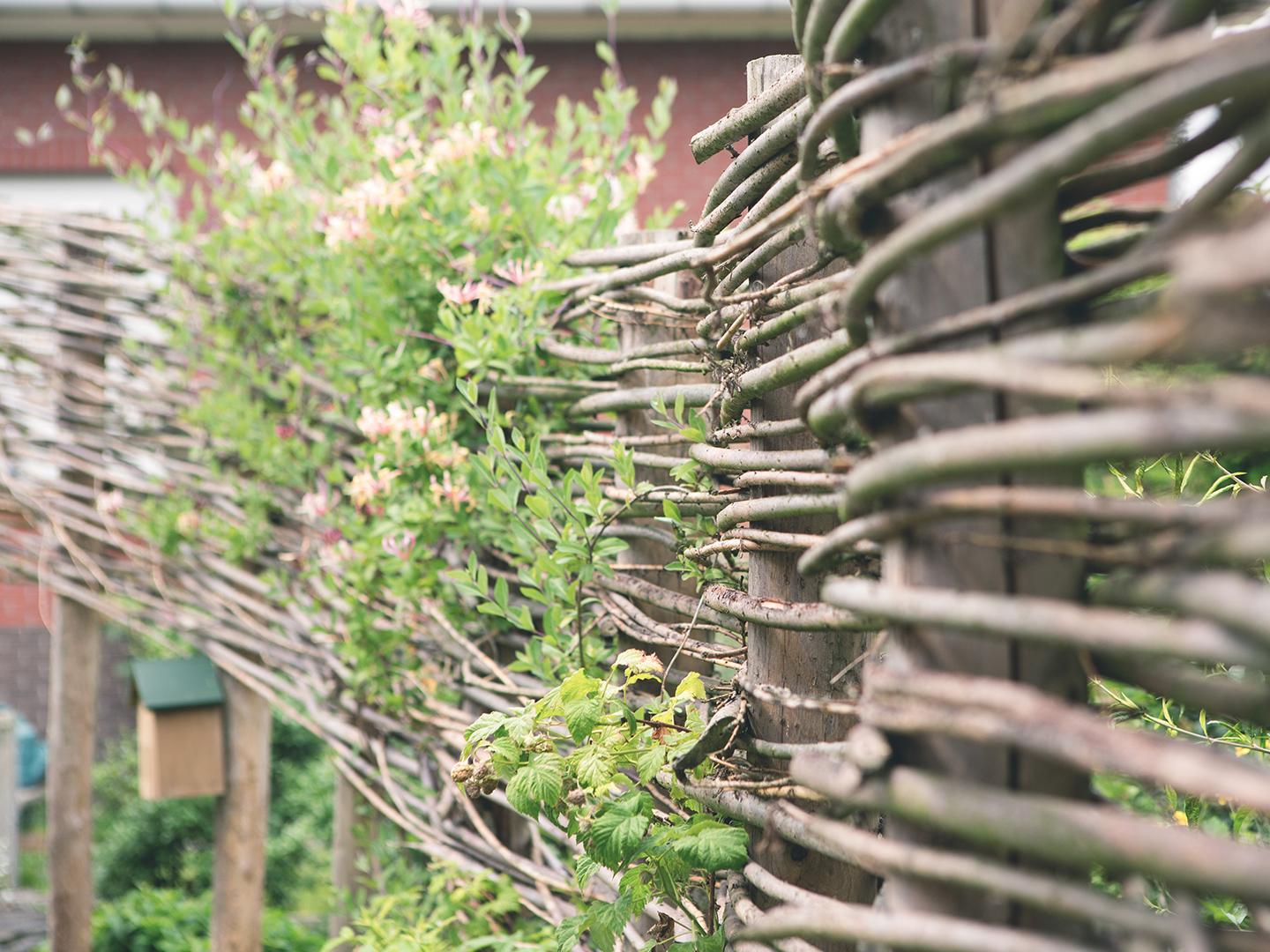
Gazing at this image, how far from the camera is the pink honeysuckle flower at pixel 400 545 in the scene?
2.04 m

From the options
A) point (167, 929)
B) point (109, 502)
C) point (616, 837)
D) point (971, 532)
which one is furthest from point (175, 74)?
point (971, 532)

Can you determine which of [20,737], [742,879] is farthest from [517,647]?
[20,737]

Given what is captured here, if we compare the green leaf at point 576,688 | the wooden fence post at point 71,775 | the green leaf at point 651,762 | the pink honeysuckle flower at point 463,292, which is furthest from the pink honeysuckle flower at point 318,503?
the wooden fence post at point 71,775

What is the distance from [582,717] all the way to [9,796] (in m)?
6.14

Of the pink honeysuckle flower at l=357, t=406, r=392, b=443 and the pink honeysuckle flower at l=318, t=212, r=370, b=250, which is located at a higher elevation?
the pink honeysuckle flower at l=318, t=212, r=370, b=250

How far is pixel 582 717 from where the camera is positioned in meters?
1.24

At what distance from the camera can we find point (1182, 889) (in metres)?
0.53

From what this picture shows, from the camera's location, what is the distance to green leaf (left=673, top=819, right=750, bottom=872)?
→ 110 centimetres

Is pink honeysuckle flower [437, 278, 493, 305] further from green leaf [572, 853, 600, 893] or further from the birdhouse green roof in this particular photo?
the birdhouse green roof

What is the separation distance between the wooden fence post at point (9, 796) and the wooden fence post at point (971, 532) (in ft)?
21.6

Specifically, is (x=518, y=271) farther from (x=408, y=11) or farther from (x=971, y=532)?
(x=971, y=532)

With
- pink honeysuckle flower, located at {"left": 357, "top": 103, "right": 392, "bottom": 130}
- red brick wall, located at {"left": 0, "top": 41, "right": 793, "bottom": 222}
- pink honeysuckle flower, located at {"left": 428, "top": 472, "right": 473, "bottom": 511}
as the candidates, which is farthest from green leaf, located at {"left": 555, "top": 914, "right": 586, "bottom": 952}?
red brick wall, located at {"left": 0, "top": 41, "right": 793, "bottom": 222}

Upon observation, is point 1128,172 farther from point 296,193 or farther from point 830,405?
point 296,193

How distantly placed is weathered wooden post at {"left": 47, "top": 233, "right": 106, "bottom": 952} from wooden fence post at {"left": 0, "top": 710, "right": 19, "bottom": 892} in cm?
253
